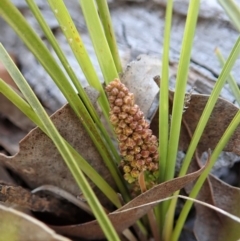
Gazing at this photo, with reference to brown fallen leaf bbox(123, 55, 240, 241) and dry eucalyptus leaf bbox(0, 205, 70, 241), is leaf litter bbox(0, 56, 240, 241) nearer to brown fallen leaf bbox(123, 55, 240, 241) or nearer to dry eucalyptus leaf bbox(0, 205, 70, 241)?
brown fallen leaf bbox(123, 55, 240, 241)

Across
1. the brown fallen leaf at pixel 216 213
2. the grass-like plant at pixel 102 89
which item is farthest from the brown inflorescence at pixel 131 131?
the brown fallen leaf at pixel 216 213

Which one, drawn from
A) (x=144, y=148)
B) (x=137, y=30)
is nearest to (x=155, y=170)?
(x=144, y=148)

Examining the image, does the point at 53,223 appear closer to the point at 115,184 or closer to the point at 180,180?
the point at 115,184

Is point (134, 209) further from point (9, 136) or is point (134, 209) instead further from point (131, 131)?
point (9, 136)

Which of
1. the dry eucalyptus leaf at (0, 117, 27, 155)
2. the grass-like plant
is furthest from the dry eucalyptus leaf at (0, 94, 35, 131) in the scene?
the grass-like plant

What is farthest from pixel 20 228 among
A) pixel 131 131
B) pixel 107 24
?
pixel 107 24

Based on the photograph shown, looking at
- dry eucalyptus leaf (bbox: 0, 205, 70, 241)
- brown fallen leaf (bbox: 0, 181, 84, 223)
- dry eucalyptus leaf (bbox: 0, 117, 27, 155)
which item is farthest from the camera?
dry eucalyptus leaf (bbox: 0, 117, 27, 155)

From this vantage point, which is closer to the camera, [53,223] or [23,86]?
[23,86]
